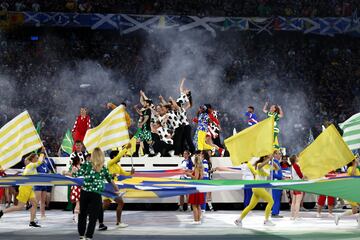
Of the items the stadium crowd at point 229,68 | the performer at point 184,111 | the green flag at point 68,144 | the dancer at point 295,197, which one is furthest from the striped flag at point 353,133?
the stadium crowd at point 229,68

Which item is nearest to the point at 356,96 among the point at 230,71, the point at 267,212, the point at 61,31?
the point at 230,71

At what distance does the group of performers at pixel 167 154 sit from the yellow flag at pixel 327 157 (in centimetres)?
118

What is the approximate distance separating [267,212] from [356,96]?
81.5 ft

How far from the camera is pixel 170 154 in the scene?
2453cm

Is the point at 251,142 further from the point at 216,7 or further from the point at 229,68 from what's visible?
the point at 216,7

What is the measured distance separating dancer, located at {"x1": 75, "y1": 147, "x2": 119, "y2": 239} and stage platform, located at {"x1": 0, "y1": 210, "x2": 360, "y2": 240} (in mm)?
1062

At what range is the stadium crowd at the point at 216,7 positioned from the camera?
42500 millimetres

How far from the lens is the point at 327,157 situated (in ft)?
50.3

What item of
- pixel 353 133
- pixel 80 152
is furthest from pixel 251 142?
pixel 80 152

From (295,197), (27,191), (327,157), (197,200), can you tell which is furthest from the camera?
(295,197)

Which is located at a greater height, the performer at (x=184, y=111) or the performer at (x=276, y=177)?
the performer at (x=184, y=111)

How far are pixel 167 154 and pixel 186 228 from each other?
28.3 feet

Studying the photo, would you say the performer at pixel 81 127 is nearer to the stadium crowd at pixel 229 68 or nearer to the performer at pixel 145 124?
the performer at pixel 145 124

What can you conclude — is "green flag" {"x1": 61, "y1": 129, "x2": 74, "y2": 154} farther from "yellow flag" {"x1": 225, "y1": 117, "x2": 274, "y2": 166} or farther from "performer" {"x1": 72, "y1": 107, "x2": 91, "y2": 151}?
"yellow flag" {"x1": 225, "y1": 117, "x2": 274, "y2": 166}
